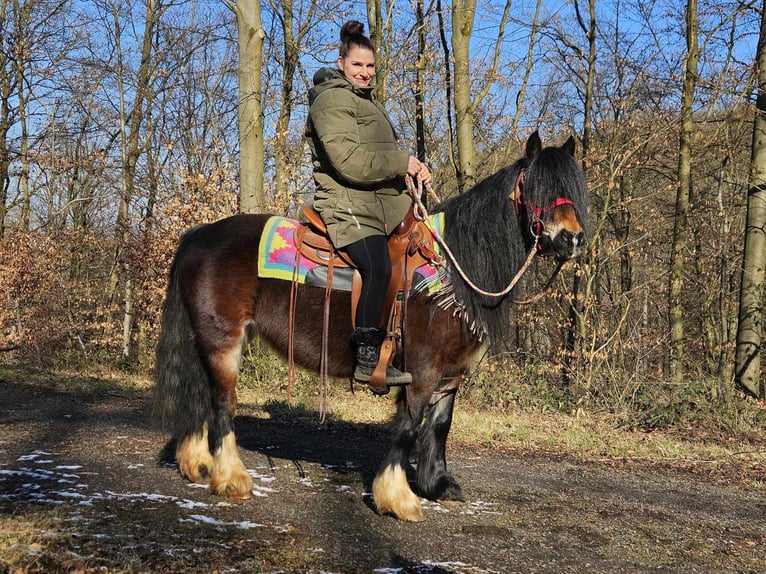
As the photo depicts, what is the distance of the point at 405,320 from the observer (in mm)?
4566

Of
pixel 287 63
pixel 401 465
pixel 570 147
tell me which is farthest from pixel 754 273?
pixel 287 63

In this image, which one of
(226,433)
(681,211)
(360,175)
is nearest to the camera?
(360,175)

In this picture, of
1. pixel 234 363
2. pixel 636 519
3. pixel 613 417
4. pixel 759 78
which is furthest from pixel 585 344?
pixel 234 363

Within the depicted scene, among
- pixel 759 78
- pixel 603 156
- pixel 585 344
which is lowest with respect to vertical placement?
pixel 585 344

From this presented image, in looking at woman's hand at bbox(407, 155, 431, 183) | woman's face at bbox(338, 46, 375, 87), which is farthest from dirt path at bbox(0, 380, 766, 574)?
woman's face at bbox(338, 46, 375, 87)

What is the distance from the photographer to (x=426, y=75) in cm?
1484

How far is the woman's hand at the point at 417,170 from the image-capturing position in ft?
14.7

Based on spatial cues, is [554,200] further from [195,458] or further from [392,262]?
[195,458]

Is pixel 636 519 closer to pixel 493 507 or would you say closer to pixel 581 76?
pixel 493 507

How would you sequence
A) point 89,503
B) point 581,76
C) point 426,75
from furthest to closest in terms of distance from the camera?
point 581,76, point 426,75, point 89,503

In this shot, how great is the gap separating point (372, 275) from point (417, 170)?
2.63 ft

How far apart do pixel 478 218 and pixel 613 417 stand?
19.3ft

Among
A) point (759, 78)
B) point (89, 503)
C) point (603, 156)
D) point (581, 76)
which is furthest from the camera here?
point (581, 76)

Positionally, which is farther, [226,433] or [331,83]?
[226,433]
